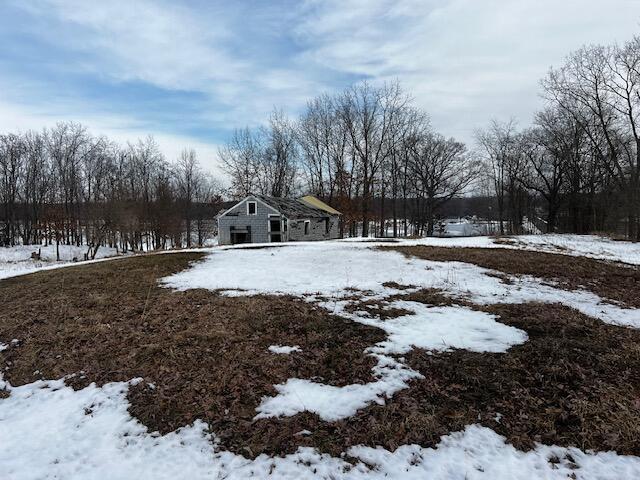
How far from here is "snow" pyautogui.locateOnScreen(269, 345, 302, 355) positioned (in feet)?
16.2

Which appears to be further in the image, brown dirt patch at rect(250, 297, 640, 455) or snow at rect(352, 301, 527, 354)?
snow at rect(352, 301, 527, 354)

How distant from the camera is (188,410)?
3.70 meters

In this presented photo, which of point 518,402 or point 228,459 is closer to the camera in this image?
point 228,459

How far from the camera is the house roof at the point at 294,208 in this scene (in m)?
30.9

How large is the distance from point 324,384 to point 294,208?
29537 millimetres

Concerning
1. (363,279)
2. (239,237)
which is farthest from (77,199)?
(363,279)

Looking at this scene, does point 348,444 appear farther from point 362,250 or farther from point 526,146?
point 526,146

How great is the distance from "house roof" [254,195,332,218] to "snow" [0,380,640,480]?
89.9ft

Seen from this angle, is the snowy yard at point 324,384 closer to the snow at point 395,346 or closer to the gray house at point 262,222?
the snow at point 395,346

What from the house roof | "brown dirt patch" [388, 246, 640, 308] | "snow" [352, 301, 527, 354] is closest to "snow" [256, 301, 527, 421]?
"snow" [352, 301, 527, 354]

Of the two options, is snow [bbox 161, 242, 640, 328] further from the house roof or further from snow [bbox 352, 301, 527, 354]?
the house roof

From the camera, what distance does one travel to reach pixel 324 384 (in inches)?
160

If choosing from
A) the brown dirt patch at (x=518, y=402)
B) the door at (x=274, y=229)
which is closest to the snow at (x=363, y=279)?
the brown dirt patch at (x=518, y=402)

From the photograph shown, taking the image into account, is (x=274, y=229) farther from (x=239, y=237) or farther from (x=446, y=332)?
(x=446, y=332)
